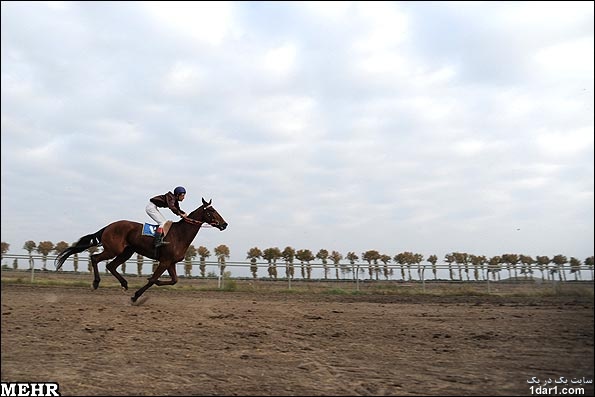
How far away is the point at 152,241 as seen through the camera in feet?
35.9

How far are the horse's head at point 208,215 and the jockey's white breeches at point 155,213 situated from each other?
0.75 meters

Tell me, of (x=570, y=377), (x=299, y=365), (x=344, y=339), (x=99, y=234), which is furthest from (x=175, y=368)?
(x=99, y=234)

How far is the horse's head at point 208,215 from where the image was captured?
1104 centimetres

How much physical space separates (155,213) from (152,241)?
802 millimetres

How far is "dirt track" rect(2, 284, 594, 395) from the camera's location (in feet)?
18.1

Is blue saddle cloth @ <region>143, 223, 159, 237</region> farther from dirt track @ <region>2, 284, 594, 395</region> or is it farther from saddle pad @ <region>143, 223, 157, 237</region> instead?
dirt track @ <region>2, 284, 594, 395</region>

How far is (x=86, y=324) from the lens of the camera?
946cm

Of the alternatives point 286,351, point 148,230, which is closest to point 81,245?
point 148,230

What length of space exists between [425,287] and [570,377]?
1869 cm

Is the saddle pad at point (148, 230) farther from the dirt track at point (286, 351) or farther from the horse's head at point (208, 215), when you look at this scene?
the dirt track at point (286, 351)

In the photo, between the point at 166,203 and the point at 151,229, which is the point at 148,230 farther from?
the point at 166,203

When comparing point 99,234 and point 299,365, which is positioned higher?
point 99,234

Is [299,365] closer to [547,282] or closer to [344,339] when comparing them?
[344,339]

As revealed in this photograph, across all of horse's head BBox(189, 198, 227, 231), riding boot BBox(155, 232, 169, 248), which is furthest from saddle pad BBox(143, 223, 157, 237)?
horse's head BBox(189, 198, 227, 231)
